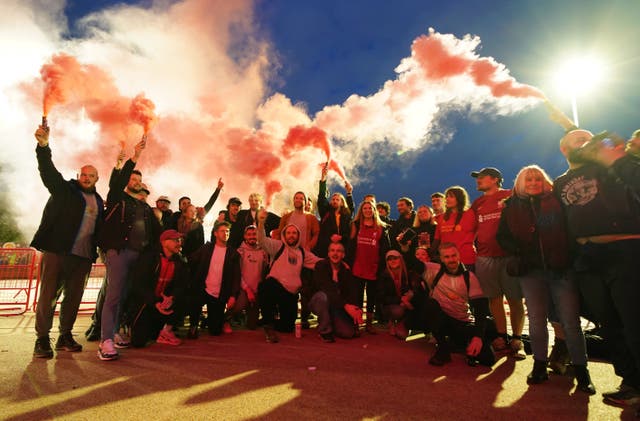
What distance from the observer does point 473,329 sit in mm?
4637

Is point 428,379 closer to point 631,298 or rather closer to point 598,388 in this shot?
point 598,388

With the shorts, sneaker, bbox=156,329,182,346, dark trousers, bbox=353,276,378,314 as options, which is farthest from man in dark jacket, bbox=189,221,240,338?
the shorts

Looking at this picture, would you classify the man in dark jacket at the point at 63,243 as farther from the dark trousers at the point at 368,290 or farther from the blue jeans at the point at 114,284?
the dark trousers at the point at 368,290

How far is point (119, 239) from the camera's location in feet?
15.2

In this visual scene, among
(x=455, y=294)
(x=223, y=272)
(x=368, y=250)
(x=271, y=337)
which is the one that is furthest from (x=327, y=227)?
(x=455, y=294)

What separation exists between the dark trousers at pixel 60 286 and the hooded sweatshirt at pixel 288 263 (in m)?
2.93

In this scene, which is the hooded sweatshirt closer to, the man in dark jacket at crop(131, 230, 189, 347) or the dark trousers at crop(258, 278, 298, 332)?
the dark trousers at crop(258, 278, 298, 332)

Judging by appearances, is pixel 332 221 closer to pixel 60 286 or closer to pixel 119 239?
pixel 119 239

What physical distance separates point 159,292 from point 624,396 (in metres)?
5.77

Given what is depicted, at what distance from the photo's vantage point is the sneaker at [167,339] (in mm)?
5219

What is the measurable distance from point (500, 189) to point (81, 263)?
628 cm

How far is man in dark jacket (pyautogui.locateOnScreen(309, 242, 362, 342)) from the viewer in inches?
227

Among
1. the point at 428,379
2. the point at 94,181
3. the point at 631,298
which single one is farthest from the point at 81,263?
the point at 631,298

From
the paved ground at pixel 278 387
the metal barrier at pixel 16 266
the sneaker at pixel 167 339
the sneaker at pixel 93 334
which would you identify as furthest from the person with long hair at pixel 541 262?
the metal barrier at pixel 16 266
